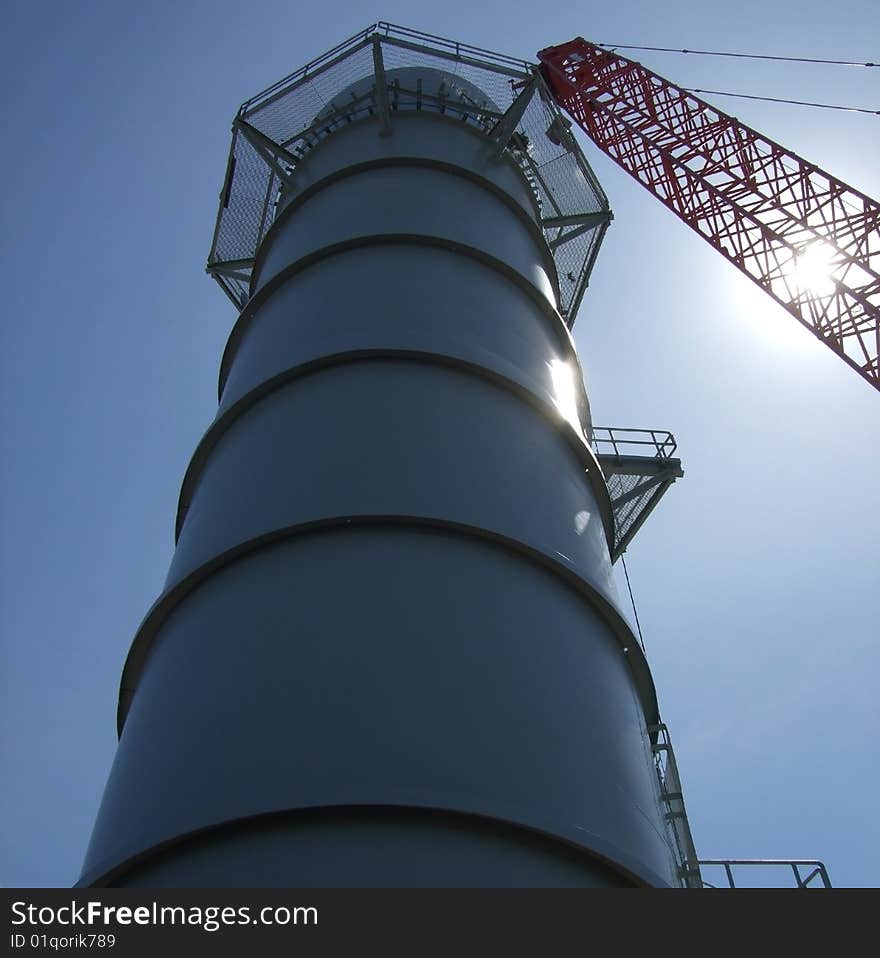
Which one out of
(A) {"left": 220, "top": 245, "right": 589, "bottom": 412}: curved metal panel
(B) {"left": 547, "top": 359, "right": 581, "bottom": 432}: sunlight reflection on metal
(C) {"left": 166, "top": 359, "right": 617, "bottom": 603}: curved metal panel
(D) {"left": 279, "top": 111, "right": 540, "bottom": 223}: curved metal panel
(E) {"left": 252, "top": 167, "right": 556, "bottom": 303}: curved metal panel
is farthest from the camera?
(D) {"left": 279, "top": 111, "right": 540, "bottom": 223}: curved metal panel

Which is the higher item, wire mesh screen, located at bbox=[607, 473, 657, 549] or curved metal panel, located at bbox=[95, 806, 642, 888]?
wire mesh screen, located at bbox=[607, 473, 657, 549]

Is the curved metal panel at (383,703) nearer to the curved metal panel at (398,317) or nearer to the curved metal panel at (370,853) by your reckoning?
the curved metal panel at (370,853)

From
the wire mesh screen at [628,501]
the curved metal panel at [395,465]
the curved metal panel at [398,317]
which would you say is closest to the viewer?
the curved metal panel at [395,465]

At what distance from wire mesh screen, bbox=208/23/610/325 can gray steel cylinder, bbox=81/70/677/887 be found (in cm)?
358

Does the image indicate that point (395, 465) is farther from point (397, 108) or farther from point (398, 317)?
point (397, 108)

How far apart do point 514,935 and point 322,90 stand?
11228 mm

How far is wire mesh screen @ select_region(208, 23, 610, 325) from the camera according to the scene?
11.0 metres

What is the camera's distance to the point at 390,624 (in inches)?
188

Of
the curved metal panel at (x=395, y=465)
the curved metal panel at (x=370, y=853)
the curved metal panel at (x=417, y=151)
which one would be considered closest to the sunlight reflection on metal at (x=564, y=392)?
the curved metal panel at (x=395, y=465)

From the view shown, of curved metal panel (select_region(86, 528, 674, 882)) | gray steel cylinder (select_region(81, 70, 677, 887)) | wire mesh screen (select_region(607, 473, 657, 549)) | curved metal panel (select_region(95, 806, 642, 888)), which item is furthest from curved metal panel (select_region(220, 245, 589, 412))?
wire mesh screen (select_region(607, 473, 657, 549))

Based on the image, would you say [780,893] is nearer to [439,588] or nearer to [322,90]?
[439,588]

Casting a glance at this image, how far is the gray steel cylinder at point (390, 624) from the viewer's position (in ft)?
13.5

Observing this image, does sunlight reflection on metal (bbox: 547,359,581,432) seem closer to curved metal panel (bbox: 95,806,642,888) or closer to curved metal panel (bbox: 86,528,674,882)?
curved metal panel (bbox: 86,528,674,882)

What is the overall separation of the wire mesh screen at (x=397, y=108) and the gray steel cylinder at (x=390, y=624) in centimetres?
358
